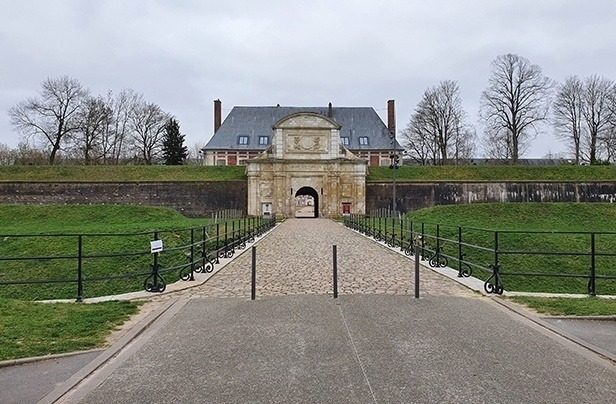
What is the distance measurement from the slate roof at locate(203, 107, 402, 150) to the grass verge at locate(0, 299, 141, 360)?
47088mm

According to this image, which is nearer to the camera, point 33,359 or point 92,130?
point 33,359

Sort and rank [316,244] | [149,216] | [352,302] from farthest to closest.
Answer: [149,216]
[316,244]
[352,302]

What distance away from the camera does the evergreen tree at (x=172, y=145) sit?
179 feet

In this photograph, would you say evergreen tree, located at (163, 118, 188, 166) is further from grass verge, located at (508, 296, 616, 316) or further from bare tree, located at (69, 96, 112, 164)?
grass verge, located at (508, 296, 616, 316)

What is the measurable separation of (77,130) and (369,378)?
48.6 metres

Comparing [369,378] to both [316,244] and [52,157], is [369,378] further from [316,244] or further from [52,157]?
[52,157]

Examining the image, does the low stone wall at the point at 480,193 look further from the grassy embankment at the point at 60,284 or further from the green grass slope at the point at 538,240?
the grassy embankment at the point at 60,284

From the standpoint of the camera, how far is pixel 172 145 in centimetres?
5484

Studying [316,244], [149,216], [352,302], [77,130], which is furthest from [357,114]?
[352,302]

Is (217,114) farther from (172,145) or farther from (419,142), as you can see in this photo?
(419,142)

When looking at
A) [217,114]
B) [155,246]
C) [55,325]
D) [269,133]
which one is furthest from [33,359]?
[217,114]

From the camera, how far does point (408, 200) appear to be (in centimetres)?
3797

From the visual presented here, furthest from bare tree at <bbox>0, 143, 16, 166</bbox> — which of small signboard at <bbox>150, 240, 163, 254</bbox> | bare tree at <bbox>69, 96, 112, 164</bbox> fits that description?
small signboard at <bbox>150, 240, 163, 254</bbox>

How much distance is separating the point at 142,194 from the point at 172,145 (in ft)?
63.3
